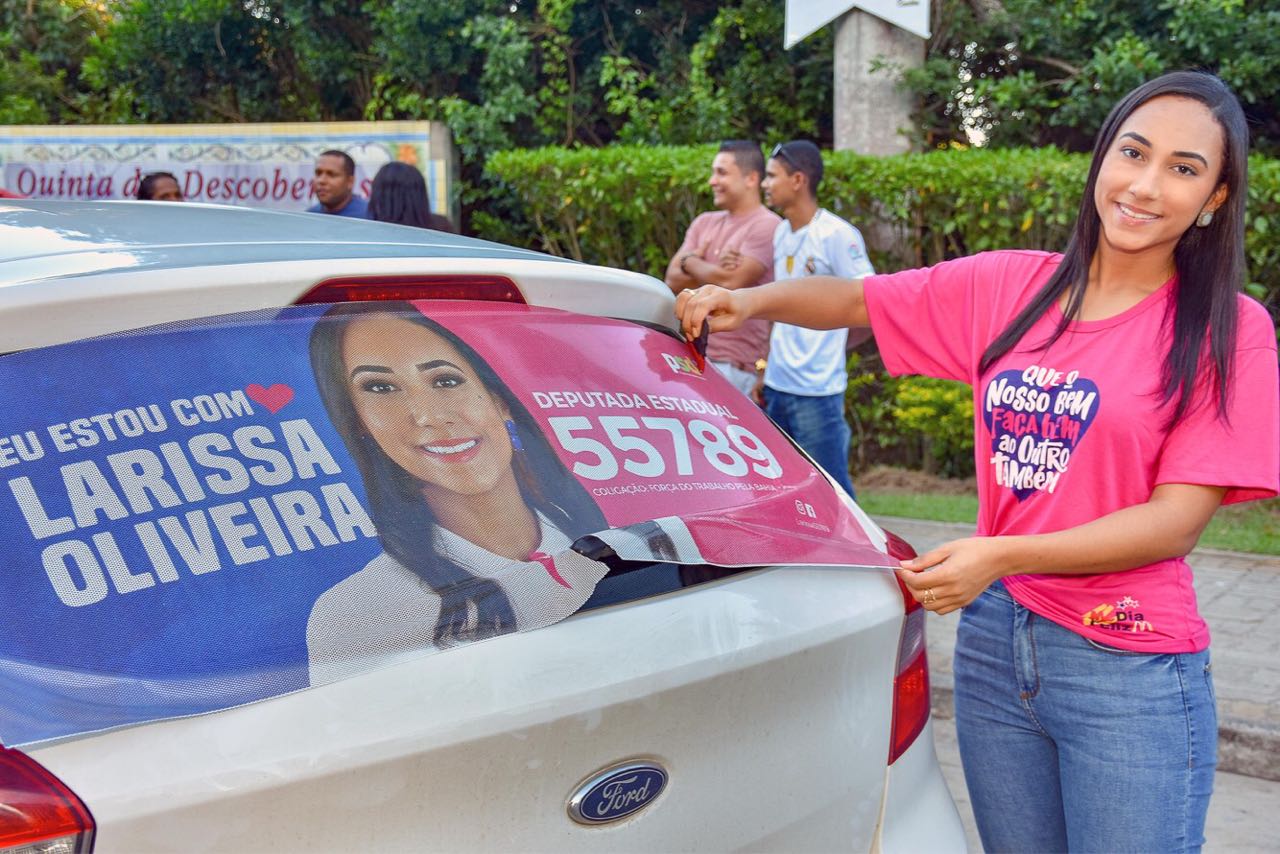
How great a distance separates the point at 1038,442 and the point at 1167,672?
0.42 m

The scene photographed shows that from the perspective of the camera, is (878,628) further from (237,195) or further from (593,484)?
(237,195)

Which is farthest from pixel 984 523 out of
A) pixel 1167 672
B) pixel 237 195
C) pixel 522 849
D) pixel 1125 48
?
pixel 237 195

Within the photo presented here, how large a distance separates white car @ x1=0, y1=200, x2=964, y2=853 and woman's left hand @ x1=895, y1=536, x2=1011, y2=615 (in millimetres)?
76

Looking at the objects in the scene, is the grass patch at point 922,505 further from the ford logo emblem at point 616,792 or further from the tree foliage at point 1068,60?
the ford logo emblem at point 616,792

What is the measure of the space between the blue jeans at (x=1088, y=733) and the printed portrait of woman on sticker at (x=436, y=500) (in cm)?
84

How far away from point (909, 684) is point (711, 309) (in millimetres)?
762

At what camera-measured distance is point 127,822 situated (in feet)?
4.58

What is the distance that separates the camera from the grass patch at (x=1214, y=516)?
6.72 m

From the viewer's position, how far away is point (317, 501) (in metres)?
1.69

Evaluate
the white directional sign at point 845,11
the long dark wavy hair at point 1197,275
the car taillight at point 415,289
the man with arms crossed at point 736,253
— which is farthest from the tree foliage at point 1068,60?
the car taillight at point 415,289

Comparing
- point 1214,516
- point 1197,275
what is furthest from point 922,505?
point 1197,275

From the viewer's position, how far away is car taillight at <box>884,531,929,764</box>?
6.89 feet

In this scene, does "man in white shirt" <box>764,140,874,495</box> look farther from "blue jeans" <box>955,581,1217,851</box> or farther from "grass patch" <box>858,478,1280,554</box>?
"blue jeans" <box>955,581,1217,851</box>

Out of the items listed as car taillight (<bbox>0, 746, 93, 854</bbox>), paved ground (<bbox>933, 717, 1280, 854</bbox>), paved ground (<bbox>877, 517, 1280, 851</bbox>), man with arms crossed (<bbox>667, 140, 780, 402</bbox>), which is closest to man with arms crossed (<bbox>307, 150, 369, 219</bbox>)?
man with arms crossed (<bbox>667, 140, 780, 402</bbox>)
